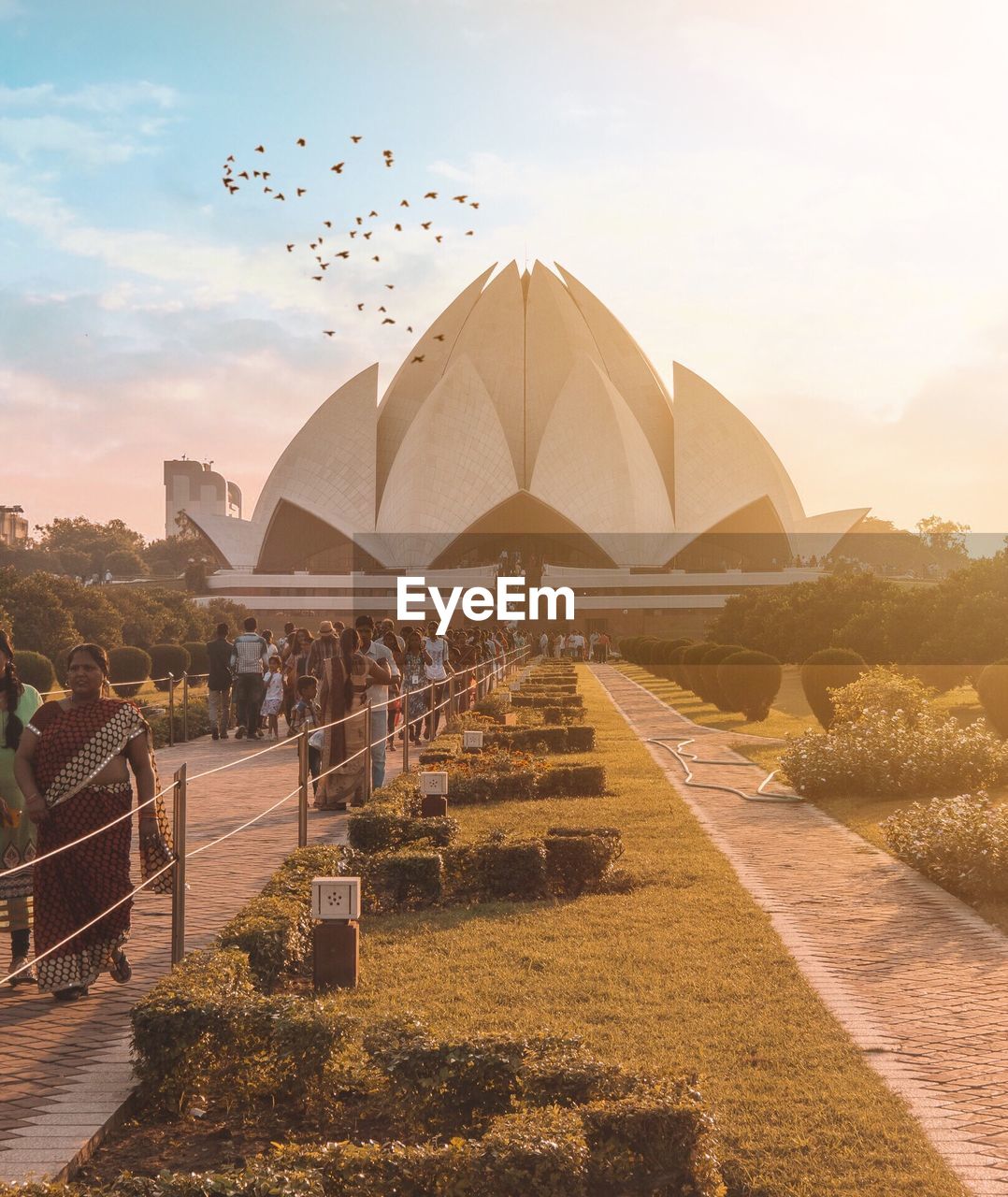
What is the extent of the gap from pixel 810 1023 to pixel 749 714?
12387 millimetres

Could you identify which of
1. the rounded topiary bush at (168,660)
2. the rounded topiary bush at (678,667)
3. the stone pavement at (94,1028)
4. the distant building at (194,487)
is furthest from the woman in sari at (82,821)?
the distant building at (194,487)

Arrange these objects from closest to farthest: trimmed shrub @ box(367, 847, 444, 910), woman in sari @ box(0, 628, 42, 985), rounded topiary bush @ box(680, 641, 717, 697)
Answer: woman in sari @ box(0, 628, 42, 985)
trimmed shrub @ box(367, 847, 444, 910)
rounded topiary bush @ box(680, 641, 717, 697)

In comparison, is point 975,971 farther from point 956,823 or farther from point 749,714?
point 749,714

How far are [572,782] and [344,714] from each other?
1.73 metres

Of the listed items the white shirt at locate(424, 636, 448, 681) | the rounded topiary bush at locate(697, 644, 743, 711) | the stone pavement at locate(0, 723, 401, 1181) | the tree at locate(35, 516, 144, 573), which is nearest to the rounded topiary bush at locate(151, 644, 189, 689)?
the rounded topiary bush at locate(697, 644, 743, 711)

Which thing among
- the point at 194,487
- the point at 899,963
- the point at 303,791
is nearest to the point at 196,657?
the point at 303,791

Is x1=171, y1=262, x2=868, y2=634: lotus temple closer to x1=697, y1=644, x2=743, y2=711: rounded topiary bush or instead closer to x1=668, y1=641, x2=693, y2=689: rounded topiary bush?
x1=668, y1=641, x2=693, y2=689: rounded topiary bush

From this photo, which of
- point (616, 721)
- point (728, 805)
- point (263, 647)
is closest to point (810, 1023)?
point (728, 805)

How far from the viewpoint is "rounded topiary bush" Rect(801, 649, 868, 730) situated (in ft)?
45.4

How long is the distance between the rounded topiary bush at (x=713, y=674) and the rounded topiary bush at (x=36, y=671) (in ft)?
29.1

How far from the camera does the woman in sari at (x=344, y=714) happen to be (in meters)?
8.02

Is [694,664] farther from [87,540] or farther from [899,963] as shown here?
[87,540]

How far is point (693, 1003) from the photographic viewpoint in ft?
12.9

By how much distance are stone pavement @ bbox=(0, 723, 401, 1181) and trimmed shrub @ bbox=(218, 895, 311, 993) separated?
326mm
